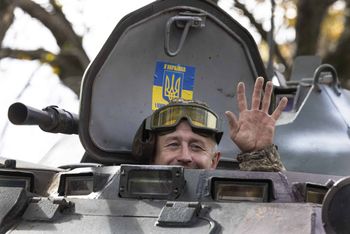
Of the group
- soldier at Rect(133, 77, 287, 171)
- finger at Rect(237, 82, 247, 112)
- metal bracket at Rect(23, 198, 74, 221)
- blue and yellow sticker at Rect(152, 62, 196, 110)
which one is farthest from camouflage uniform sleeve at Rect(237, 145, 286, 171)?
metal bracket at Rect(23, 198, 74, 221)

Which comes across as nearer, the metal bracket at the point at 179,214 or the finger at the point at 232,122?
the metal bracket at the point at 179,214

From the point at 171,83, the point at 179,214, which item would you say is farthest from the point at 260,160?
the point at 171,83

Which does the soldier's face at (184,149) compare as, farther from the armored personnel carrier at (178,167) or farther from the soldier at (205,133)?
the armored personnel carrier at (178,167)

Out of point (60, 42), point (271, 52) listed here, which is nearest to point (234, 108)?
point (271, 52)

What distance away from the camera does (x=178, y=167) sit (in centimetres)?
713

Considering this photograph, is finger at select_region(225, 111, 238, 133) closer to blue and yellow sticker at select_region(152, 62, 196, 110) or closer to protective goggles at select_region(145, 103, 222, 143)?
protective goggles at select_region(145, 103, 222, 143)

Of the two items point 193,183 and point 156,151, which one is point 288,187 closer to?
point 193,183

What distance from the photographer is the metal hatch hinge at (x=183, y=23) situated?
880cm

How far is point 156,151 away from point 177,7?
1.23 metres

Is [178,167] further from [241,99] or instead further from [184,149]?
[241,99]

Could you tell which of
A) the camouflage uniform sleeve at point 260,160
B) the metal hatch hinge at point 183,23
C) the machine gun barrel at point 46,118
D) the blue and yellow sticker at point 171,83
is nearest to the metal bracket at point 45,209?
the machine gun barrel at point 46,118

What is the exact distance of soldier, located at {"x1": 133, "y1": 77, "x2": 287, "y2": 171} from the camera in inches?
309

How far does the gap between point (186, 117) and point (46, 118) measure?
35.9 inches

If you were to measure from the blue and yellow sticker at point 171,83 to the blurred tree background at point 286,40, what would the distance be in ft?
15.0
